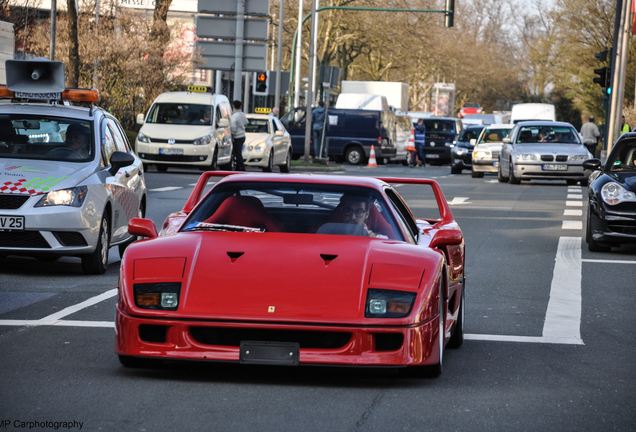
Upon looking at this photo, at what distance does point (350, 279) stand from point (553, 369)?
1.56 metres

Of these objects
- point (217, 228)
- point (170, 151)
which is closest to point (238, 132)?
point (170, 151)

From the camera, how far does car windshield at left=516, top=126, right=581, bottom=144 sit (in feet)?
123

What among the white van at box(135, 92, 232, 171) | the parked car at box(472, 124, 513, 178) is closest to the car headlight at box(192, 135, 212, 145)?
the white van at box(135, 92, 232, 171)

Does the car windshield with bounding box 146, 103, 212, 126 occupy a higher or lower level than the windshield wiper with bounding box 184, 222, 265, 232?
lower

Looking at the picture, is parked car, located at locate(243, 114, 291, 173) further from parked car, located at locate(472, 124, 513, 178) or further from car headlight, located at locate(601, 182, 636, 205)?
car headlight, located at locate(601, 182, 636, 205)

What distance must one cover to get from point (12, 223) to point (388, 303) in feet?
20.8

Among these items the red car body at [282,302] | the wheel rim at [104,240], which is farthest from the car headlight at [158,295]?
the wheel rim at [104,240]

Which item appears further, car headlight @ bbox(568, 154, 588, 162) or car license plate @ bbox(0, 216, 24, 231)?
car headlight @ bbox(568, 154, 588, 162)

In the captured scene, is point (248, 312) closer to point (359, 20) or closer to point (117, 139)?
point (117, 139)

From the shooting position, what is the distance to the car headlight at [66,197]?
44.8 feet

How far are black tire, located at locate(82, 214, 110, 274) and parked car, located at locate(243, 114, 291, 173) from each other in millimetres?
25493

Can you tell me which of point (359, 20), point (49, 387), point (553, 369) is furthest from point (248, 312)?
point (359, 20)

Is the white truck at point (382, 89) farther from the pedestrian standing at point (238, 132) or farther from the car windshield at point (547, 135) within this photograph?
the pedestrian standing at point (238, 132)

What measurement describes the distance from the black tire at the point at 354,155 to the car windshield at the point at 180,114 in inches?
685
